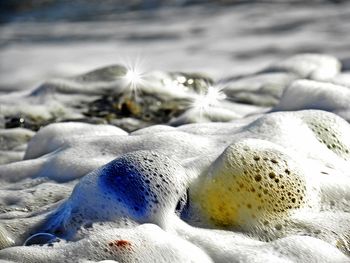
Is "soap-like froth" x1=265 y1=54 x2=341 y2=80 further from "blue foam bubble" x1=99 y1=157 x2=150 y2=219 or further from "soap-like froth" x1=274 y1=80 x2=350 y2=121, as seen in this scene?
"blue foam bubble" x1=99 y1=157 x2=150 y2=219

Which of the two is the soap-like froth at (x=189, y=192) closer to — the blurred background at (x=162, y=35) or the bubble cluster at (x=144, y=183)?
the bubble cluster at (x=144, y=183)

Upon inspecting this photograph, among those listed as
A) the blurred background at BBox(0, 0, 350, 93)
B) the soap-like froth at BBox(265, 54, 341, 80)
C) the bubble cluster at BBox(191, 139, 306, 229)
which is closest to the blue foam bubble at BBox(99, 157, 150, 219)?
the bubble cluster at BBox(191, 139, 306, 229)

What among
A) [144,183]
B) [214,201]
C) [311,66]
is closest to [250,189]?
[214,201]

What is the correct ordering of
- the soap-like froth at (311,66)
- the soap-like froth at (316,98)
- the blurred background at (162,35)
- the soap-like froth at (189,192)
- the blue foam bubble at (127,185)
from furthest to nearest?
the blurred background at (162,35) < the soap-like froth at (311,66) < the soap-like froth at (316,98) < the blue foam bubble at (127,185) < the soap-like froth at (189,192)

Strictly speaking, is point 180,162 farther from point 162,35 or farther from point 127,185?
point 162,35

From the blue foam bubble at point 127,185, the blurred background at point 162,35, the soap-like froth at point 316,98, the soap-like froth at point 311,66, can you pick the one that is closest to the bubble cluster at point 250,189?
the blue foam bubble at point 127,185

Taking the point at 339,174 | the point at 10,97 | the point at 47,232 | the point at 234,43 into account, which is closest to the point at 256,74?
the point at 234,43
